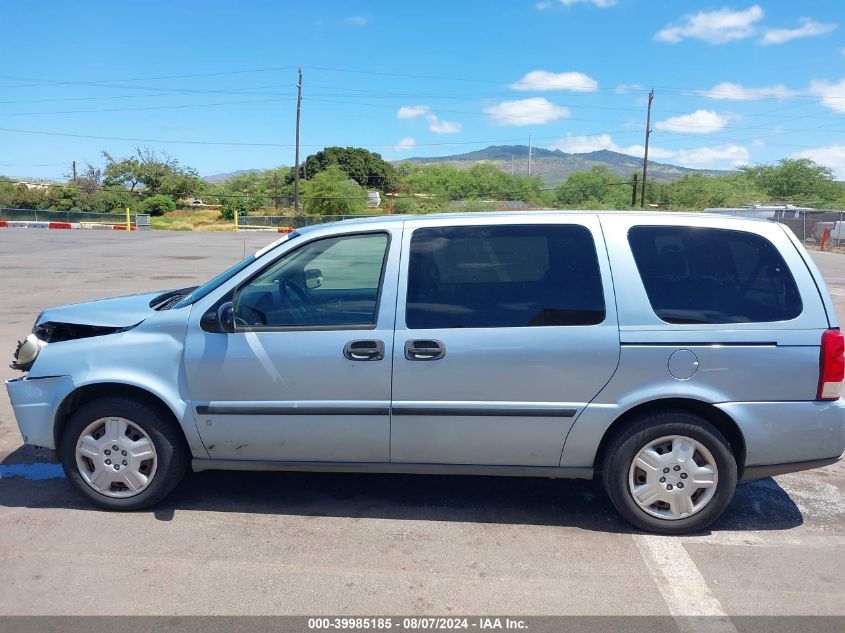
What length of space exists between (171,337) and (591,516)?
2707 mm

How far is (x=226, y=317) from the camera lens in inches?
155

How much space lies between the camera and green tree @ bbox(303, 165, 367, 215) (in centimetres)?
4953

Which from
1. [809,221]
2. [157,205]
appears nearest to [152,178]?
[157,205]

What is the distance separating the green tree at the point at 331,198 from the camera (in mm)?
49531

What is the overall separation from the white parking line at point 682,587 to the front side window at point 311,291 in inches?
78.3

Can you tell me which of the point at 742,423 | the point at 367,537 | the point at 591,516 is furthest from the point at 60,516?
the point at 742,423

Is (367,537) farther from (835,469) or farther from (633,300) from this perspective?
(835,469)

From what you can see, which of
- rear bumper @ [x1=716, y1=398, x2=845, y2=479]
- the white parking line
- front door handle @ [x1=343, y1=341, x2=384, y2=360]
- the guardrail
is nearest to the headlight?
front door handle @ [x1=343, y1=341, x2=384, y2=360]

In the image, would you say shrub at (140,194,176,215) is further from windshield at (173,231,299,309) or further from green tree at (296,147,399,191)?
windshield at (173,231,299,309)

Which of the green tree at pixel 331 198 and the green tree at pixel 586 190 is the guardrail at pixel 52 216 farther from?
the green tree at pixel 586 190

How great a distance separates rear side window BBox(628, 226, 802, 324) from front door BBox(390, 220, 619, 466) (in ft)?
0.92

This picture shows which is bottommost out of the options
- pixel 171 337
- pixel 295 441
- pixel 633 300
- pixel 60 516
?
pixel 60 516

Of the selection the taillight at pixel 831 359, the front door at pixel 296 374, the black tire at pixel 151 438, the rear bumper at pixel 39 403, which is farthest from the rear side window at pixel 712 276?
the rear bumper at pixel 39 403

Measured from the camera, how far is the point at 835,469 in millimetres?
5203
